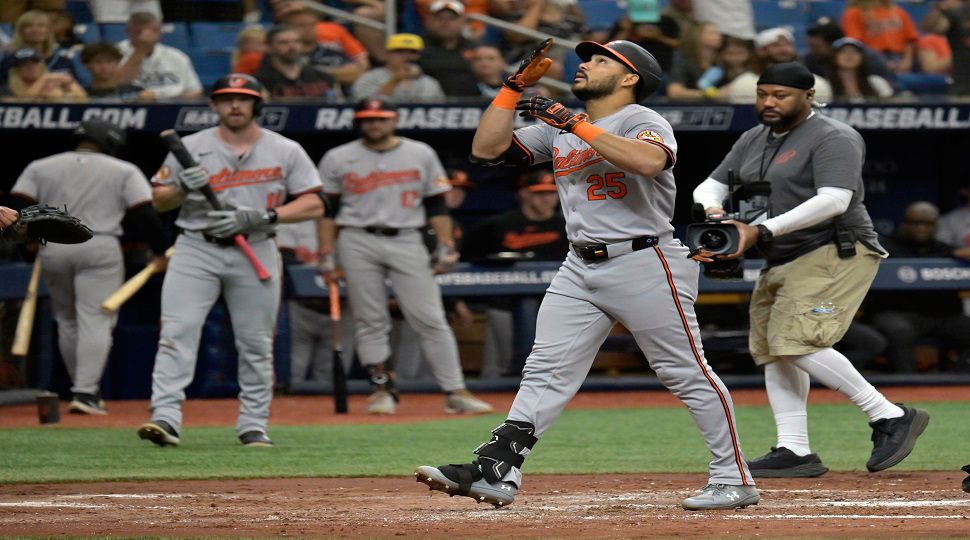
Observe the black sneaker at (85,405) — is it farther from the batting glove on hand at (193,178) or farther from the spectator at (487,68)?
the spectator at (487,68)

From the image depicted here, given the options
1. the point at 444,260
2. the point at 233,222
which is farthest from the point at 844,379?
the point at 444,260

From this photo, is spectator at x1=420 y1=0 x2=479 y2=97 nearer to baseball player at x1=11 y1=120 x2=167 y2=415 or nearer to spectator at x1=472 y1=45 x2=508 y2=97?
spectator at x1=472 y1=45 x2=508 y2=97

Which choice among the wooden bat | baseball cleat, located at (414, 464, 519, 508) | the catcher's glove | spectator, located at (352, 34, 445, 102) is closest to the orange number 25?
baseball cleat, located at (414, 464, 519, 508)

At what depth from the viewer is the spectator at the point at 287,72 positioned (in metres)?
10.7

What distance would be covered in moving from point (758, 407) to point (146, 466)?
4.42 meters

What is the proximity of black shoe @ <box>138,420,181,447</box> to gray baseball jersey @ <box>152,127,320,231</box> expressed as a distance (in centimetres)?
95

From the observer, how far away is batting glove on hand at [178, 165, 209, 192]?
7.00 metres

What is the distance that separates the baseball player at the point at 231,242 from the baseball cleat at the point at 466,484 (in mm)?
2691

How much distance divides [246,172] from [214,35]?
A: 167 inches

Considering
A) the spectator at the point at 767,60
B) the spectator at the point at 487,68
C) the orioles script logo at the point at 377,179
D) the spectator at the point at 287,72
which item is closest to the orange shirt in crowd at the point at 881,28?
the spectator at the point at 767,60

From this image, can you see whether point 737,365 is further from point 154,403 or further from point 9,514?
point 9,514

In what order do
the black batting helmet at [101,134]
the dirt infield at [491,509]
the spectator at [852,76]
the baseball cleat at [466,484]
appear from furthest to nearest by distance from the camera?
the spectator at [852,76] → the black batting helmet at [101,134] → the baseball cleat at [466,484] → the dirt infield at [491,509]

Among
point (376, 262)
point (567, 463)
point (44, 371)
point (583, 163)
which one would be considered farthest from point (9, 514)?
point (44, 371)

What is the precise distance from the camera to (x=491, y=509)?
4.92 metres
